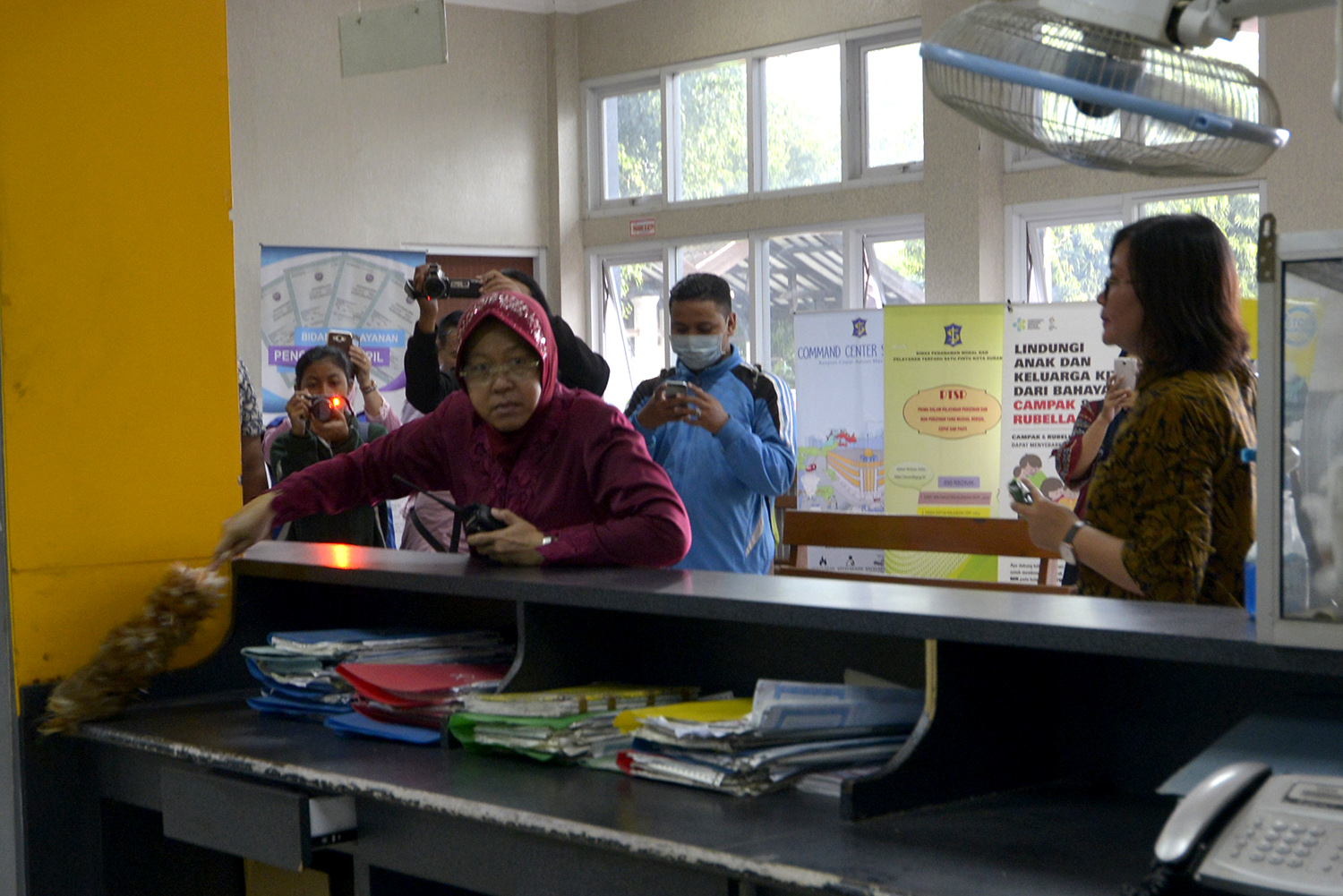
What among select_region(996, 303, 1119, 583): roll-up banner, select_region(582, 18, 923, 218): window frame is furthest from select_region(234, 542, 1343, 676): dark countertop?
select_region(582, 18, 923, 218): window frame

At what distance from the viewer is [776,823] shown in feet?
4.55

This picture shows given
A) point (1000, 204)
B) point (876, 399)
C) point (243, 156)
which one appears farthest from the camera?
point (243, 156)

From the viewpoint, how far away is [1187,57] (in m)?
1.26

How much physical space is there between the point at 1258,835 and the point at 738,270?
7.11 meters

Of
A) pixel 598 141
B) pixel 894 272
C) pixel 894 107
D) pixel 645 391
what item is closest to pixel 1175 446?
pixel 645 391

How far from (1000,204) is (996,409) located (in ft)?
4.75

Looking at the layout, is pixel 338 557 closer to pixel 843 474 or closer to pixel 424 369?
pixel 424 369

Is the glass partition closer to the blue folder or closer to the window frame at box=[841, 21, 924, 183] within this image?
the blue folder

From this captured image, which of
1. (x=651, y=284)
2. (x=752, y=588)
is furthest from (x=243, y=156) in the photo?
(x=752, y=588)

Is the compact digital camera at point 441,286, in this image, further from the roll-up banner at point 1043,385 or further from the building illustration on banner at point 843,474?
the building illustration on banner at point 843,474

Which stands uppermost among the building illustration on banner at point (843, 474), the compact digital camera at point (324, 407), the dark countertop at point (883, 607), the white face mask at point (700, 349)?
the white face mask at point (700, 349)

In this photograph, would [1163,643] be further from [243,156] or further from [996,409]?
[243,156]

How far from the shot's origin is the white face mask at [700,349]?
10.6 feet

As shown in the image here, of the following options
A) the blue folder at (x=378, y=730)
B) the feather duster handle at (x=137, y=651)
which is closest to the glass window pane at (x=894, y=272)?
the feather duster handle at (x=137, y=651)
